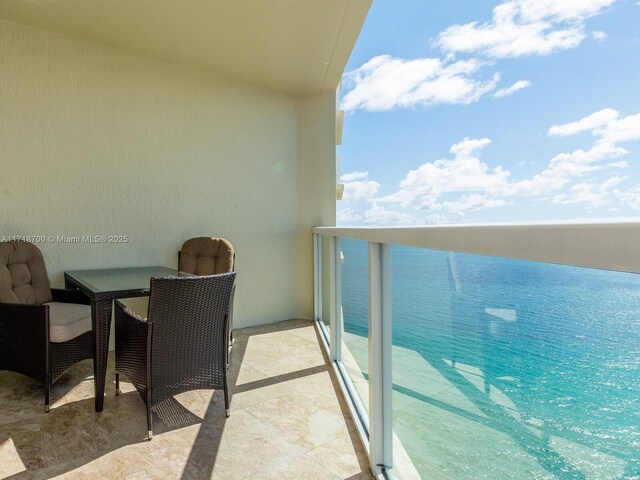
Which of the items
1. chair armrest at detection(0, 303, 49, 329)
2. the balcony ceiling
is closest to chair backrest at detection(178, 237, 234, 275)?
chair armrest at detection(0, 303, 49, 329)

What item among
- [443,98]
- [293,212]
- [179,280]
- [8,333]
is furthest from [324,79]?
[443,98]

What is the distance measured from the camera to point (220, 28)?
3.13m

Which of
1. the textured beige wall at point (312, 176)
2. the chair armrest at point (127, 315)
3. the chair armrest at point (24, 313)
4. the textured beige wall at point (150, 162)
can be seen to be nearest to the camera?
the chair armrest at point (127, 315)

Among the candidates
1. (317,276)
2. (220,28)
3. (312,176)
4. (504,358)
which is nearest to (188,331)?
(504,358)

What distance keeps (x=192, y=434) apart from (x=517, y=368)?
184 cm

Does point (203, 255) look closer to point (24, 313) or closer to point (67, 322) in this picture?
point (67, 322)

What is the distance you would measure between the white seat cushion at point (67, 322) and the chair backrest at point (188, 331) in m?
0.84

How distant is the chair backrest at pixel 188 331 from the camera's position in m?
2.04

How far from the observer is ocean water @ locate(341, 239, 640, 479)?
23.0 inches

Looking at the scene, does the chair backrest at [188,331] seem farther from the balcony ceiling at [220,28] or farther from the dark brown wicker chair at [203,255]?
the balcony ceiling at [220,28]

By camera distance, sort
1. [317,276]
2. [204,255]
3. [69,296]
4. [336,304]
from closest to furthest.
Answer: [69,296] < [336,304] < [204,255] < [317,276]

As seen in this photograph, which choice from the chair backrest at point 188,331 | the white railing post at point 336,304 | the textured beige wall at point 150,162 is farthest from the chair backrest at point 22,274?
the white railing post at point 336,304

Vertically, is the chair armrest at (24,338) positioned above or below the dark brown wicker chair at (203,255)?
below

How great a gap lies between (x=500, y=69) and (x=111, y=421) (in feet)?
66.9
